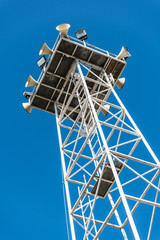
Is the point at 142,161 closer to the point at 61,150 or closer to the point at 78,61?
the point at 61,150

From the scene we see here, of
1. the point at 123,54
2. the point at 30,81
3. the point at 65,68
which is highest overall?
the point at 123,54

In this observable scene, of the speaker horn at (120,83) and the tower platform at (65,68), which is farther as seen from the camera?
the speaker horn at (120,83)

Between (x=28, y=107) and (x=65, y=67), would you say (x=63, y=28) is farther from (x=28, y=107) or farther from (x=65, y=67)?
(x=28, y=107)

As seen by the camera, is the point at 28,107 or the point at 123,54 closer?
the point at 123,54

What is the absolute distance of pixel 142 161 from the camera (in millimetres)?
14188

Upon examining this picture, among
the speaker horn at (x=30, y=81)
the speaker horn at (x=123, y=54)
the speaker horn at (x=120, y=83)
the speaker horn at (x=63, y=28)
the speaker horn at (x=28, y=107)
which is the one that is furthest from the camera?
the speaker horn at (x=28, y=107)

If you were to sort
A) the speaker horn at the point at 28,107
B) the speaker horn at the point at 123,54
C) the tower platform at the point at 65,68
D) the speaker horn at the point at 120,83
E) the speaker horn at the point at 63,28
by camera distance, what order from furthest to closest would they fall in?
the speaker horn at the point at 28,107, the speaker horn at the point at 120,83, the speaker horn at the point at 123,54, the tower platform at the point at 65,68, the speaker horn at the point at 63,28

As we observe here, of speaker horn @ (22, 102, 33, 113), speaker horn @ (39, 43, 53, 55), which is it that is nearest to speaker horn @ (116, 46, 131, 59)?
speaker horn @ (39, 43, 53, 55)

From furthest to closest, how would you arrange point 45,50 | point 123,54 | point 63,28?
point 123,54 < point 45,50 < point 63,28

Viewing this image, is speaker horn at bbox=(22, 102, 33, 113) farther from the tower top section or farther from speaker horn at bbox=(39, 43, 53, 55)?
speaker horn at bbox=(39, 43, 53, 55)

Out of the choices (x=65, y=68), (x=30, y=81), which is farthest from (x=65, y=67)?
(x=30, y=81)

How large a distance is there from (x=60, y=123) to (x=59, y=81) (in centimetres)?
272

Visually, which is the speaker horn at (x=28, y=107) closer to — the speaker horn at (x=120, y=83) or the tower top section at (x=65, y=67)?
the tower top section at (x=65, y=67)

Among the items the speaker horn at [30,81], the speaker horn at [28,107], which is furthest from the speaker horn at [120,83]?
the speaker horn at [28,107]
